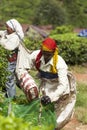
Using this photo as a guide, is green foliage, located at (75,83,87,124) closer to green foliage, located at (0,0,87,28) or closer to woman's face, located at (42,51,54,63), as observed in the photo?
woman's face, located at (42,51,54,63)

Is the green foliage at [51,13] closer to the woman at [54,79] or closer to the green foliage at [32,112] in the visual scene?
the woman at [54,79]

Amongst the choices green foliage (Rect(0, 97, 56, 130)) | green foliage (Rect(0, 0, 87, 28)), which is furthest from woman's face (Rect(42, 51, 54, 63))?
green foliage (Rect(0, 0, 87, 28))

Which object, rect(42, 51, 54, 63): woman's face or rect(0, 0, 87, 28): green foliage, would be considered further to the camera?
rect(0, 0, 87, 28): green foliage

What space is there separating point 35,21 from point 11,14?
44.4 inches

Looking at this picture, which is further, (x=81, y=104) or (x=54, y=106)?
(x=81, y=104)

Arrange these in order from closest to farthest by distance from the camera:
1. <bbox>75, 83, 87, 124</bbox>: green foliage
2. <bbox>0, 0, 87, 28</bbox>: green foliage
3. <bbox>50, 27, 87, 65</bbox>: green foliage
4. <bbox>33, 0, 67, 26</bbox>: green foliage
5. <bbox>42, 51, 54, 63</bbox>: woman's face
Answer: <bbox>42, 51, 54, 63</bbox>: woman's face
<bbox>75, 83, 87, 124</bbox>: green foliage
<bbox>50, 27, 87, 65</bbox>: green foliage
<bbox>33, 0, 67, 26</bbox>: green foliage
<bbox>0, 0, 87, 28</bbox>: green foliage

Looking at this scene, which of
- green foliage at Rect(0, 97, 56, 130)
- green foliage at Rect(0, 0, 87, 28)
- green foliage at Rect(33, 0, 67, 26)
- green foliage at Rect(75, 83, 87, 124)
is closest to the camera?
green foliage at Rect(0, 97, 56, 130)

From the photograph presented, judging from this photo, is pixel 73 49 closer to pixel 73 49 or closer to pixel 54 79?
pixel 73 49

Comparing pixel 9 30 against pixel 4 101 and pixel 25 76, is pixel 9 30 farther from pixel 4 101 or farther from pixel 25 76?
pixel 4 101

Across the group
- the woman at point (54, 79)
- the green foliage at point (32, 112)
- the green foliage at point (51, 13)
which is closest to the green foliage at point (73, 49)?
the woman at point (54, 79)

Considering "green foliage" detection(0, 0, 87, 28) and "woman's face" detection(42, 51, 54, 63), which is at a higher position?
"woman's face" detection(42, 51, 54, 63)

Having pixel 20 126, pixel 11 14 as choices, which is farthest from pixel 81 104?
pixel 11 14

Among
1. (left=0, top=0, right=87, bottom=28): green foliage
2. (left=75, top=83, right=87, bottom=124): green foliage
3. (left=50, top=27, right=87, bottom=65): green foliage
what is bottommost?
(left=0, top=0, right=87, bottom=28): green foliage

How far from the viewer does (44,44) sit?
588 cm
